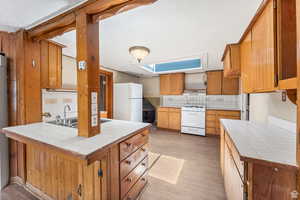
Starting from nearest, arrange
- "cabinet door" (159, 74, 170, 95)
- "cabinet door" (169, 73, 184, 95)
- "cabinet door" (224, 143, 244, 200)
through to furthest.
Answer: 1. "cabinet door" (224, 143, 244, 200)
2. "cabinet door" (169, 73, 184, 95)
3. "cabinet door" (159, 74, 170, 95)

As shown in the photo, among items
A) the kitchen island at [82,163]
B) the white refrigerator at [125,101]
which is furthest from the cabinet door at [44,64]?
the white refrigerator at [125,101]

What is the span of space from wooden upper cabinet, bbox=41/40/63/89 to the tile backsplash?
0.30 m

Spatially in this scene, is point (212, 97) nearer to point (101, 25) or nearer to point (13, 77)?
point (101, 25)

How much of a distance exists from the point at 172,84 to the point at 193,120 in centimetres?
155

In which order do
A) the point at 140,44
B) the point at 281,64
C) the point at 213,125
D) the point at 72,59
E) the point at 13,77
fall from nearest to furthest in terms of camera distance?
the point at 281,64 < the point at 13,77 < the point at 140,44 < the point at 72,59 < the point at 213,125

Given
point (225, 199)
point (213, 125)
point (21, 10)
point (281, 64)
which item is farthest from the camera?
point (213, 125)

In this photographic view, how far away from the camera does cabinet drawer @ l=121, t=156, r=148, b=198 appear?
1238mm

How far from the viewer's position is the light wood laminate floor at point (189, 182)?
1.57m

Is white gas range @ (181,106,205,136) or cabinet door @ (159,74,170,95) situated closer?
white gas range @ (181,106,205,136)

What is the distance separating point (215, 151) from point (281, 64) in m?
2.52

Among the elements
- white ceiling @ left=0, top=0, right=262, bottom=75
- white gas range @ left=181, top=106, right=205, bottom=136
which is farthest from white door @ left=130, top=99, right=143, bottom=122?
white ceiling @ left=0, top=0, right=262, bottom=75

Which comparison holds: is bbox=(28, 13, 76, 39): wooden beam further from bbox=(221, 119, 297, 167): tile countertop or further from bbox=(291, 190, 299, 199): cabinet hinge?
bbox=(291, 190, 299, 199): cabinet hinge

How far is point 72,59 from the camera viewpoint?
9.45ft

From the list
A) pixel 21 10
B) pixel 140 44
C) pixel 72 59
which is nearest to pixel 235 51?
pixel 140 44
